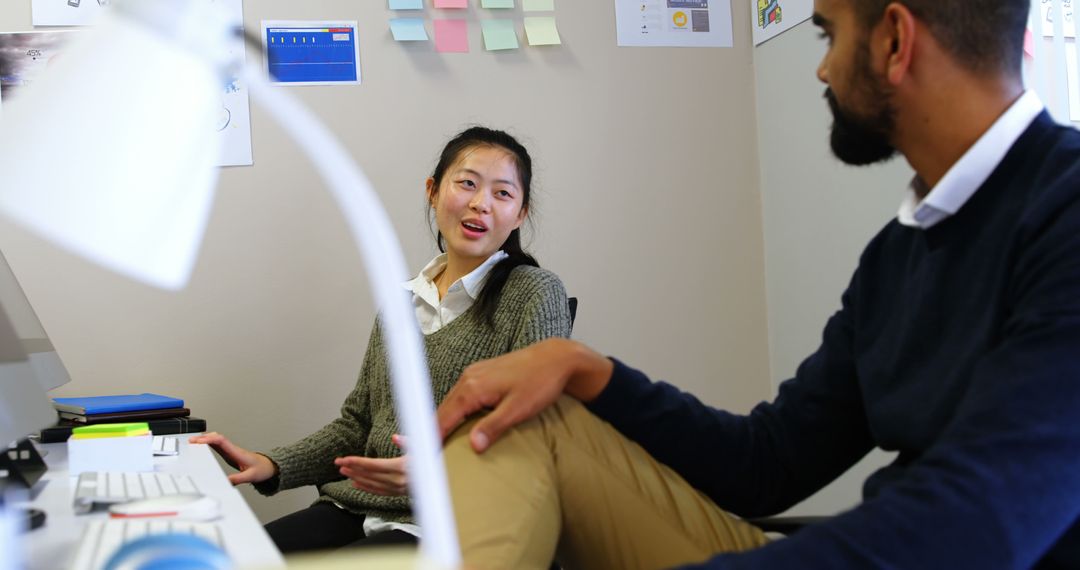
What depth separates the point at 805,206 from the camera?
8.00 feet

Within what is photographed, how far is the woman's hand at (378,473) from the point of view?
4.59 feet

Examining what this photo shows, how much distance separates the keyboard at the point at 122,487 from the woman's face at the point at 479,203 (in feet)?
2.45

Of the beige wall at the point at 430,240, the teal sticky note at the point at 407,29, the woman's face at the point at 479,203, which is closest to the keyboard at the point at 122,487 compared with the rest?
the woman's face at the point at 479,203

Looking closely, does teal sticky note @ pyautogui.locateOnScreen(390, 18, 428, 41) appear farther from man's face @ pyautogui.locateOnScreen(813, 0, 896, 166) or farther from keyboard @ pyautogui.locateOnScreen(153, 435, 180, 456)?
man's face @ pyautogui.locateOnScreen(813, 0, 896, 166)

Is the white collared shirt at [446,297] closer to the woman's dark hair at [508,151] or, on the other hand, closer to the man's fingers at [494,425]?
the woman's dark hair at [508,151]

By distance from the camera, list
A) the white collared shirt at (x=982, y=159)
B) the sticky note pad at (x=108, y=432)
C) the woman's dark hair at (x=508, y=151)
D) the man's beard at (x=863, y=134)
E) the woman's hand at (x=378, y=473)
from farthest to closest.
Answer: the woman's dark hair at (x=508, y=151)
the woman's hand at (x=378, y=473)
the sticky note pad at (x=108, y=432)
the man's beard at (x=863, y=134)
the white collared shirt at (x=982, y=159)

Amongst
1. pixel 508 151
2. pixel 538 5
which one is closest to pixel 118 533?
pixel 508 151

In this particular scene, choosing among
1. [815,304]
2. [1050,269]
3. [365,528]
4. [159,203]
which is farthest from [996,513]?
[815,304]

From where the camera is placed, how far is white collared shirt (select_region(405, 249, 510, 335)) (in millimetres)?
1759

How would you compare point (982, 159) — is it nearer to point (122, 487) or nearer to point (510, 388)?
point (510, 388)

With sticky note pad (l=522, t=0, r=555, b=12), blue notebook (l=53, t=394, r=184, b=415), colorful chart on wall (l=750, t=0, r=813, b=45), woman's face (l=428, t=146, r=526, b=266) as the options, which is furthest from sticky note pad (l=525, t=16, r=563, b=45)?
blue notebook (l=53, t=394, r=184, b=415)

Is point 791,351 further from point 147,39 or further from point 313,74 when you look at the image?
point 147,39

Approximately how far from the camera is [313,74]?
230cm

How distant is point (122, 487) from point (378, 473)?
1.29 ft
